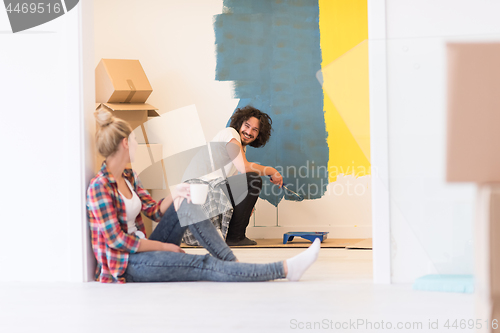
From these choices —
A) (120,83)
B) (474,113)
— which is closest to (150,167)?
(120,83)

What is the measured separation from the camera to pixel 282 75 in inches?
135

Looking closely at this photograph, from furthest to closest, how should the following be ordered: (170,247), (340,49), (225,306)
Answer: (340,49) < (170,247) < (225,306)

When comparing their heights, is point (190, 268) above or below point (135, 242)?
below

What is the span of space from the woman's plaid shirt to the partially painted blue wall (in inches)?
67.9

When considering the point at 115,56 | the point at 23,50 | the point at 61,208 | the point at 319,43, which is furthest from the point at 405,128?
the point at 115,56

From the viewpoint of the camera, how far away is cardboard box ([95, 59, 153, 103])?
299 centimetres

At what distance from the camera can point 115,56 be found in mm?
3471

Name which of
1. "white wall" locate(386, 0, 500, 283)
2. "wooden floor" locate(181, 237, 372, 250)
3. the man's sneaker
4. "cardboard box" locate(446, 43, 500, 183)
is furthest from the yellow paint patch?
"cardboard box" locate(446, 43, 500, 183)

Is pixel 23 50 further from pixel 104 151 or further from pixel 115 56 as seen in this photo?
pixel 115 56

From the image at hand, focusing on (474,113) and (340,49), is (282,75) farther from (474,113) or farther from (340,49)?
(474,113)

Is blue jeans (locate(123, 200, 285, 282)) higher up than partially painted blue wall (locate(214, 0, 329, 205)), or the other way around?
partially painted blue wall (locate(214, 0, 329, 205))

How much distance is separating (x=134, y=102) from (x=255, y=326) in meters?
2.19

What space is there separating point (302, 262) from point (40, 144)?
3.85 feet

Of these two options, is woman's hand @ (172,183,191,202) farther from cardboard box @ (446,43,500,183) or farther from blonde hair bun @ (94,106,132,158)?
cardboard box @ (446,43,500,183)
